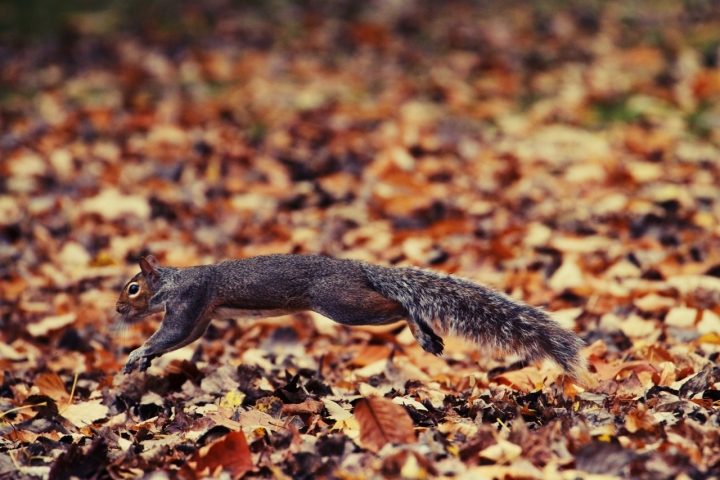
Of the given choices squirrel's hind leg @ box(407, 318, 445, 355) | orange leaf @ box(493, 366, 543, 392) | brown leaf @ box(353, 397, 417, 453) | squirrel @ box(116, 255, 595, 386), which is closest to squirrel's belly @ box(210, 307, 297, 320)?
squirrel @ box(116, 255, 595, 386)

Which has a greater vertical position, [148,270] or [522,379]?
[148,270]

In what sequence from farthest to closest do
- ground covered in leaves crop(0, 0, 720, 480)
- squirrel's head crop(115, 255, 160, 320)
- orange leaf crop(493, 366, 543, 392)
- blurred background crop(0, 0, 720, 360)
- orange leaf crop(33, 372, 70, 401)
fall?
blurred background crop(0, 0, 720, 360)
squirrel's head crop(115, 255, 160, 320)
orange leaf crop(33, 372, 70, 401)
orange leaf crop(493, 366, 543, 392)
ground covered in leaves crop(0, 0, 720, 480)

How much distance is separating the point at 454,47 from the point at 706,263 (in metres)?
5.49

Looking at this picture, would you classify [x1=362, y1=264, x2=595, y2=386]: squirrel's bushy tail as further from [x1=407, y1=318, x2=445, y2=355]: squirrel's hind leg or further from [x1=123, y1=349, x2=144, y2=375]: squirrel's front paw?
[x1=123, y1=349, x2=144, y2=375]: squirrel's front paw

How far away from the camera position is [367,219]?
22.2 feet

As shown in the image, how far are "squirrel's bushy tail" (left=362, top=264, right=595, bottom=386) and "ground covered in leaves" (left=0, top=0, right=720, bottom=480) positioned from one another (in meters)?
0.18

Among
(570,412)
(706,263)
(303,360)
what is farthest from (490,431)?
(706,263)

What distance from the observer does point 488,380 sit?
4145 mm

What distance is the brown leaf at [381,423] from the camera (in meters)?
3.07

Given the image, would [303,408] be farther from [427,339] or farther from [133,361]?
[133,361]

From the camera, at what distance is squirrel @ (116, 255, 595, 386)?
3.69 meters

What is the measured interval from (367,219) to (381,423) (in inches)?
147

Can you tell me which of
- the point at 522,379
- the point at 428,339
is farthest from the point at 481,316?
the point at 522,379

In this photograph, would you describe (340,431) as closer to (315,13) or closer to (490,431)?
(490,431)
